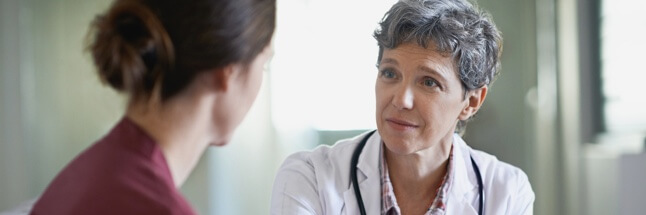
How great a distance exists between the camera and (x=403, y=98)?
1.70 m

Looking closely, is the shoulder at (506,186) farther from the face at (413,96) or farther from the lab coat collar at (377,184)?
the face at (413,96)

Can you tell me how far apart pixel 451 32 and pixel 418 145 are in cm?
26

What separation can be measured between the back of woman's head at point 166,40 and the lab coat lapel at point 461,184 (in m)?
1.04

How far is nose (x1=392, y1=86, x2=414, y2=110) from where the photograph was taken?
5.58 feet

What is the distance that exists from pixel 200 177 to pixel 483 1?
54.8 inches

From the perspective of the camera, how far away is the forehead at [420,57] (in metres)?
1.71

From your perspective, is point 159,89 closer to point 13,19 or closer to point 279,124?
point 279,124

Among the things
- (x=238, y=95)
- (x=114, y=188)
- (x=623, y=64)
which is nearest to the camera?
(x=114, y=188)

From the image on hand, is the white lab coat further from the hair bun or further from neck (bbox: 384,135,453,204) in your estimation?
the hair bun

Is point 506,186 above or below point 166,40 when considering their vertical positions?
below

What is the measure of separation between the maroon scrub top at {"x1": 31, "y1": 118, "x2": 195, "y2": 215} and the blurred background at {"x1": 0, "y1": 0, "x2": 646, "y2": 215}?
1720 millimetres

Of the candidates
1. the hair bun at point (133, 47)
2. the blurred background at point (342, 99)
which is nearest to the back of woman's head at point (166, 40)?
the hair bun at point (133, 47)

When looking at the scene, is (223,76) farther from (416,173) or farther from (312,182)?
(416,173)

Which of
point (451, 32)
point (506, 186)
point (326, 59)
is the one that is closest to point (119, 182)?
point (451, 32)
